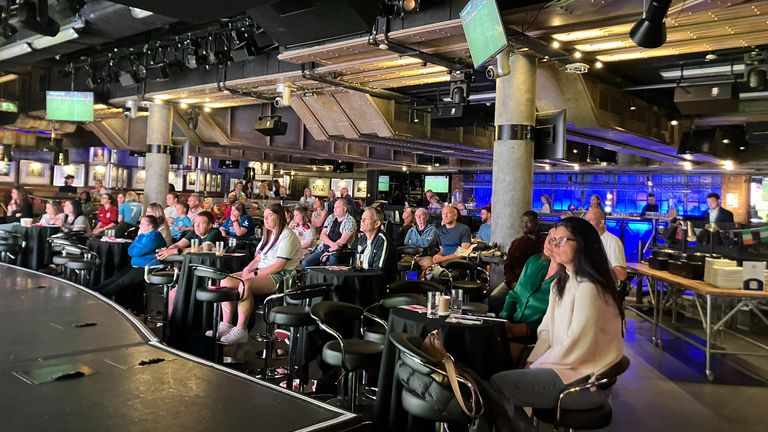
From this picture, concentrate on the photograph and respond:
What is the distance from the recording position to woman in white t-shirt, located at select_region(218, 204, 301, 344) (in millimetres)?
5125

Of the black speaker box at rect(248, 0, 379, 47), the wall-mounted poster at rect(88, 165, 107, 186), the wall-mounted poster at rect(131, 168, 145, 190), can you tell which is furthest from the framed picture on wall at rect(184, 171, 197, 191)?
the black speaker box at rect(248, 0, 379, 47)

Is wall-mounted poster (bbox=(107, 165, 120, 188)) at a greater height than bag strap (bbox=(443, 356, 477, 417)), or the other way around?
wall-mounted poster (bbox=(107, 165, 120, 188))

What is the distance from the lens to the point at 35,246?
834 centimetres

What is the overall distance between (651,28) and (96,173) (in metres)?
18.8

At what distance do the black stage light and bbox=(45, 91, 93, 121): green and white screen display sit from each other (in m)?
10.2

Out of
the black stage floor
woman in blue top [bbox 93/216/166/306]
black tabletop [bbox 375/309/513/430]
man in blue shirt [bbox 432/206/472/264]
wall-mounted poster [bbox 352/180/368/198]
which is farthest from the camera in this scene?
wall-mounted poster [bbox 352/180/368/198]

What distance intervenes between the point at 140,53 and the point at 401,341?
8995mm

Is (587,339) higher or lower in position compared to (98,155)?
lower

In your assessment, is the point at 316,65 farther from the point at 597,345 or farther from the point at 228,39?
the point at 597,345

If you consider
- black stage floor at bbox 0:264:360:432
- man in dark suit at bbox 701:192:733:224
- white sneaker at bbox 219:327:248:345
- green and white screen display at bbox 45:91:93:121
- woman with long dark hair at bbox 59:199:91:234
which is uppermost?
green and white screen display at bbox 45:91:93:121

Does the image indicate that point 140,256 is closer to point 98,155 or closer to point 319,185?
point 98,155

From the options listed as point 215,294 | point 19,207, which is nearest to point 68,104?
point 19,207

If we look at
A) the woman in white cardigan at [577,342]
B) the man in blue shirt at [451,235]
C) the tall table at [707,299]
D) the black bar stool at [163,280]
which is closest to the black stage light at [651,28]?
the woman in white cardigan at [577,342]

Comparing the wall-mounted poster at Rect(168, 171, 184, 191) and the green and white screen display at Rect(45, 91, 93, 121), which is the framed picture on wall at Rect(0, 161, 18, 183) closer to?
the wall-mounted poster at Rect(168, 171, 184, 191)
